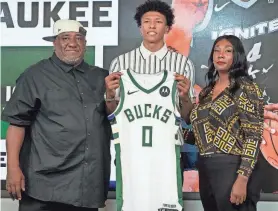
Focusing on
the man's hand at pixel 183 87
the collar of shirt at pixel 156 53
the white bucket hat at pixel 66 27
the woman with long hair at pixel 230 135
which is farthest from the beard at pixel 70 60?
the woman with long hair at pixel 230 135

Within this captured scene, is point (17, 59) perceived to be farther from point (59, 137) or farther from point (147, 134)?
point (147, 134)

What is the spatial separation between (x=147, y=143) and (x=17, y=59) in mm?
1490

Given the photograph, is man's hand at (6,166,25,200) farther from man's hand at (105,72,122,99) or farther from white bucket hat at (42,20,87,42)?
white bucket hat at (42,20,87,42)

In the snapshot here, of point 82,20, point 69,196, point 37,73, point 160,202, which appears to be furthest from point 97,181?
point 82,20

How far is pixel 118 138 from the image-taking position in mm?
2438

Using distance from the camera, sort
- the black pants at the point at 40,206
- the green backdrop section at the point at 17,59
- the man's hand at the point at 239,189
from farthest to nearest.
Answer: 1. the green backdrop section at the point at 17,59
2. the black pants at the point at 40,206
3. the man's hand at the point at 239,189

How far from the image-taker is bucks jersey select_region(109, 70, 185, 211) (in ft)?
7.88

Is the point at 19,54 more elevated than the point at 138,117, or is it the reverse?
the point at 19,54

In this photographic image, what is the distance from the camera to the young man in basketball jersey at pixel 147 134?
2.40 metres

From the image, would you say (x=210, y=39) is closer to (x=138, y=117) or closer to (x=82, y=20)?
(x=82, y=20)

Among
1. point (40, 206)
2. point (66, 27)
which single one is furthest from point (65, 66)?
point (40, 206)

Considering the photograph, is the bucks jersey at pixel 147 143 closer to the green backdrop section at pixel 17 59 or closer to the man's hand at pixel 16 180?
the man's hand at pixel 16 180

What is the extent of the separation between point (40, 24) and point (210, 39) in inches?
47.1

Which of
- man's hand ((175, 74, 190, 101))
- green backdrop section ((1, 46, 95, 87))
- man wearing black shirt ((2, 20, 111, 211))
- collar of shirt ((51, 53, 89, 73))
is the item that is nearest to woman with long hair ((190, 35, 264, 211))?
man's hand ((175, 74, 190, 101))
